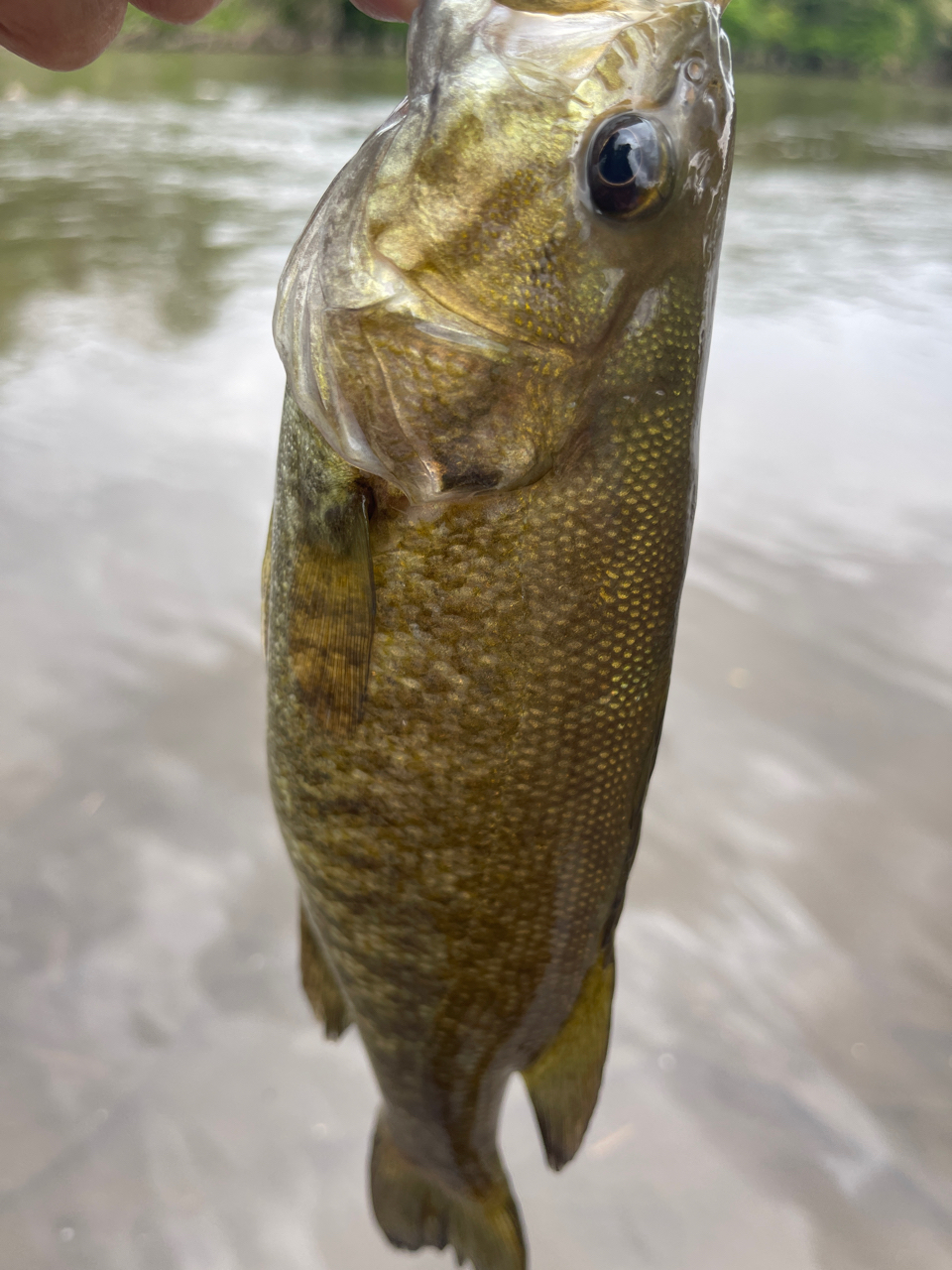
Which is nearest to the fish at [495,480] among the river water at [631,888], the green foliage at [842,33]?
the river water at [631,888]

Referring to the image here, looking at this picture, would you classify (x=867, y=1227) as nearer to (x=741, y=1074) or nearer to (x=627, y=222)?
(x=741, y=1074)

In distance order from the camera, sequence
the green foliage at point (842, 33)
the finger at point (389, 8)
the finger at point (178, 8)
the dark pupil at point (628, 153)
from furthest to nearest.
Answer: the green foliage at point (842, 33), the finger at point (178, 8), the finger at point (389, 8), the dark pupil at point (628, 153)

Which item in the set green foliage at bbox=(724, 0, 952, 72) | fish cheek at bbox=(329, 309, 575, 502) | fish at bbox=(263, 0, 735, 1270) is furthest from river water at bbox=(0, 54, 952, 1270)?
green foliage at bbox=(724, 0, 952, 72)

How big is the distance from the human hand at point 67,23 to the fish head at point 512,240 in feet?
1.79

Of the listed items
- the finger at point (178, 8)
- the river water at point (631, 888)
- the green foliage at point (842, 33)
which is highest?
the green foliage at point (842, 33)

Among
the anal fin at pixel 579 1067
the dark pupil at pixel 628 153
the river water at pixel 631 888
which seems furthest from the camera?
the river water at pixel 631 888

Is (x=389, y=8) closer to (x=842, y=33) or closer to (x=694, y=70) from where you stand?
(x=694, y=70)

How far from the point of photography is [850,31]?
54.4 m

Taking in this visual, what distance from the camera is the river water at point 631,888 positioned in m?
2.25

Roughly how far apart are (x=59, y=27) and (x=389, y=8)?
0.65 meters

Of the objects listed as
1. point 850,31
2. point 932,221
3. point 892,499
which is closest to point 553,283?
point 892,499

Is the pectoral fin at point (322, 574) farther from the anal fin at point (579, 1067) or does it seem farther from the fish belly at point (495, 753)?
the anal fin at point (579, 1067)

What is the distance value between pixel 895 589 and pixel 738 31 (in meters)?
58.7

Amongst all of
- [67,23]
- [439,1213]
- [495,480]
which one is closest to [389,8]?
[67,23]
